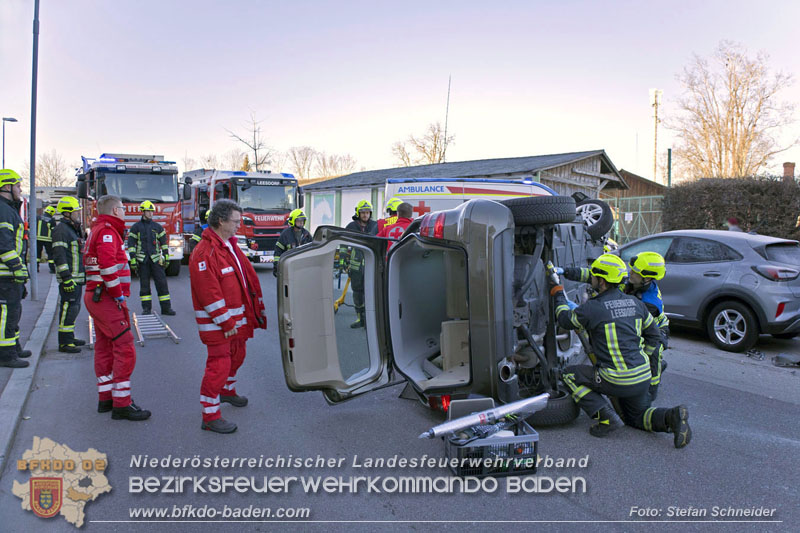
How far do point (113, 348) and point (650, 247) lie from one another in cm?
729

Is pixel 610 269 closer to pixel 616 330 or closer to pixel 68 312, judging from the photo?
pixel 616 330

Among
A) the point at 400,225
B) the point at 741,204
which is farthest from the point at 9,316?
the point at 741,204

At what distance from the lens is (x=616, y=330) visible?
4.18 metres

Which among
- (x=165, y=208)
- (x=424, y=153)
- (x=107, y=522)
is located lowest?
(x=107, y=522)

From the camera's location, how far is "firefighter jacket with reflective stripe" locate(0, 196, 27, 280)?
5.74 m

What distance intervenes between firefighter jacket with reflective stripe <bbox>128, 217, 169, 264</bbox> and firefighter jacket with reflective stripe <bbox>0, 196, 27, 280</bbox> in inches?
143

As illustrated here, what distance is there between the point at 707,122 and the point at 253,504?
37801 mm

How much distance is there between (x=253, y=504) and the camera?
3.37 m

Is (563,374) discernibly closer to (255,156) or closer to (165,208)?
(165,208)

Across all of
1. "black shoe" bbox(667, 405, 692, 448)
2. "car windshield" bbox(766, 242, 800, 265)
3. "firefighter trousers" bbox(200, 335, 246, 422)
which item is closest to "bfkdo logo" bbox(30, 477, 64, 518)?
"firefighter trousers" bbox(200, 335, 246, 422)

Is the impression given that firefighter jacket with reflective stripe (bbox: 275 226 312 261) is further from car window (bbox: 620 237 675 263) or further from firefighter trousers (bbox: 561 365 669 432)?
firefighter trousers (bbox: 561 365 669 432)

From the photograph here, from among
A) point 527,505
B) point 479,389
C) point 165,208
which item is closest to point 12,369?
point 479,389

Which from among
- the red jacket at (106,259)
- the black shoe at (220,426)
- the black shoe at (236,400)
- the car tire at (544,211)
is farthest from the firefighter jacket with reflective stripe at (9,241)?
the car tire at (544,211)

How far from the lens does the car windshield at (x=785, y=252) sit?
7.05 m
